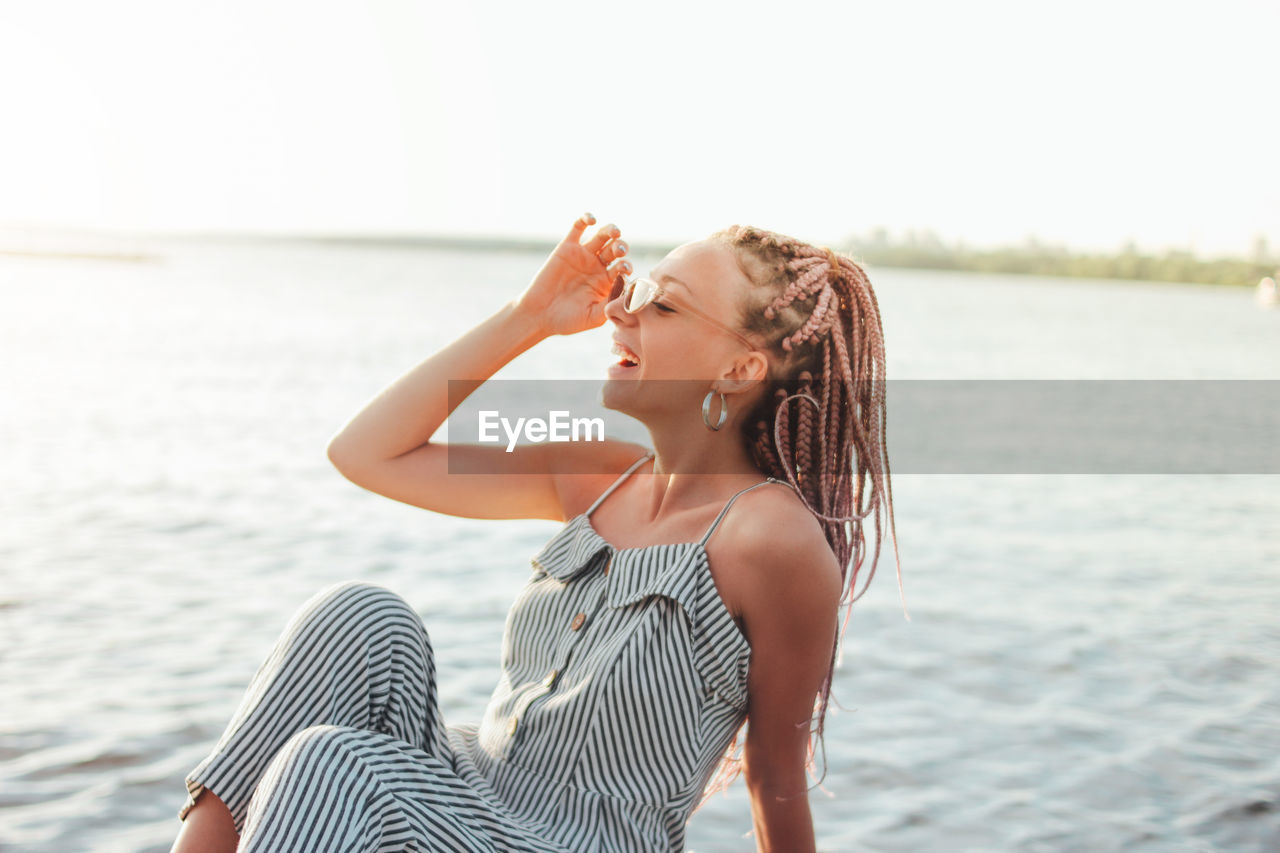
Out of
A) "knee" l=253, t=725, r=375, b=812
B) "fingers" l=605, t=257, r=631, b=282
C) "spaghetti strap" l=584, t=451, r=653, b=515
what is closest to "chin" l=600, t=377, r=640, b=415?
"spaghetti strap" l=584, t=451, r=653, b=515

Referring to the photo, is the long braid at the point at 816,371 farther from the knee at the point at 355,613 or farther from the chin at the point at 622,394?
the knee at the point at 355,613

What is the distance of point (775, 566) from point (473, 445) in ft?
3.33

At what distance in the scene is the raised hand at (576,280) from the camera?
3.07 meters

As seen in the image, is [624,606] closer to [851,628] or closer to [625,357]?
[625,357]

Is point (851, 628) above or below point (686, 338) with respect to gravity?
below

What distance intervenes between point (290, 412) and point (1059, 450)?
29.0 ft

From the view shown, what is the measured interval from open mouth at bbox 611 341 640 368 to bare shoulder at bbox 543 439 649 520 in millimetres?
251

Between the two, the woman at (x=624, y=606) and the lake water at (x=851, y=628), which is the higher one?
the woman at (x=624, y=606)

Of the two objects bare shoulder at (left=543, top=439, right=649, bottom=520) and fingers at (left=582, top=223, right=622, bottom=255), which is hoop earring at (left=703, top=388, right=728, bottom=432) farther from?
fingers at (left=582, top=223, right=622, bottom=255)

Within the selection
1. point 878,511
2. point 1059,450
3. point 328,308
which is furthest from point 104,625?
point 328,308

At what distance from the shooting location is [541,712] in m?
2.42

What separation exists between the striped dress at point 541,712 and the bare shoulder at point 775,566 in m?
0.04

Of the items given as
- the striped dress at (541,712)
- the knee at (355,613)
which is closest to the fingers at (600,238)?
the striped dress at (541,712)

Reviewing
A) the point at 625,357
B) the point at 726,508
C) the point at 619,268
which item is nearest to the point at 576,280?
the point at 619,268
